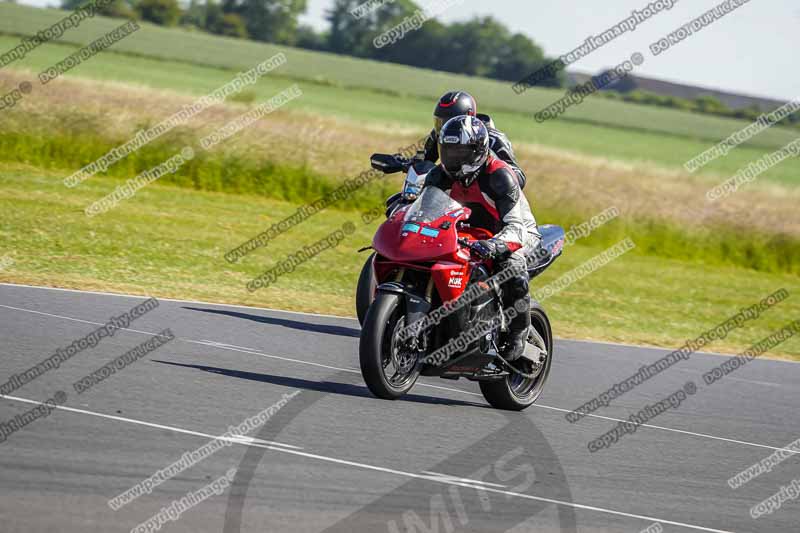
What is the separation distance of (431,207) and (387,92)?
58.1m

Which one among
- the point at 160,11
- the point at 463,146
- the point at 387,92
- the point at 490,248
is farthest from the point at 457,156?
the point at 160,11

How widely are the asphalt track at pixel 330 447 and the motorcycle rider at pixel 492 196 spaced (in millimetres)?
928

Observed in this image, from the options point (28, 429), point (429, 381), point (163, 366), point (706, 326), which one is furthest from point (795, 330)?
point (28, 429)

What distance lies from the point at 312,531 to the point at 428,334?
3283 mm

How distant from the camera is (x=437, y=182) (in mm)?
8922

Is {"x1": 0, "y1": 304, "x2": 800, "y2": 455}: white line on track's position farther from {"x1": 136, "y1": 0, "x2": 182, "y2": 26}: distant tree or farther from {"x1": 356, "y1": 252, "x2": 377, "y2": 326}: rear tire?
{"x1": 136, "y1": 0, "x2": 182, "y2": 26}: distant tree

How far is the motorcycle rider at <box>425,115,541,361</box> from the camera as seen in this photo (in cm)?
863

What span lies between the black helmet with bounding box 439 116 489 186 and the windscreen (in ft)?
0.79

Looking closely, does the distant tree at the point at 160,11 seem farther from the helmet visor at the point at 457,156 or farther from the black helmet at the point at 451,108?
the helmet visor at the point at 457,156

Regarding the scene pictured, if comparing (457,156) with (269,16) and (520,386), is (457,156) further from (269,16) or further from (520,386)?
(269,16)

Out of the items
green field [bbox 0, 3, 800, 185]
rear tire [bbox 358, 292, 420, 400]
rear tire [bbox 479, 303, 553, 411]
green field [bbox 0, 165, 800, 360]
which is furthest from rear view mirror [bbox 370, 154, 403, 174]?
green field [bbox 0, 3, 800, 185]

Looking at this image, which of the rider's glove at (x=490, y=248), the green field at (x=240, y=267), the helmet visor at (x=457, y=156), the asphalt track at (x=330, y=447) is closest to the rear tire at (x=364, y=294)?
the asphalt track at (x=330, y=447)

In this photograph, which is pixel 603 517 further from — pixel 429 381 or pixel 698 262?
pixel 698 262

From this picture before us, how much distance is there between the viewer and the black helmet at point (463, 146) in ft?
28.2
